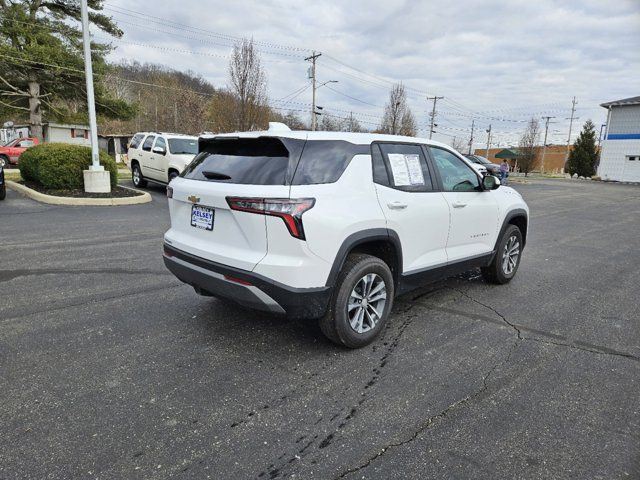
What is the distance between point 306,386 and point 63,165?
38.9ft

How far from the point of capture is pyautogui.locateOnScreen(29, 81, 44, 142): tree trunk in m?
24.3

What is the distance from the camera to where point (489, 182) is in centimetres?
482

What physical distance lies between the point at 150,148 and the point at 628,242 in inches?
521

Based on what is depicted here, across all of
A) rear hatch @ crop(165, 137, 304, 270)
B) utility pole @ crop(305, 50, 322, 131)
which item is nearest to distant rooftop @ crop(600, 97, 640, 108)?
utility pole @ crop(305, 50, 322, 131)

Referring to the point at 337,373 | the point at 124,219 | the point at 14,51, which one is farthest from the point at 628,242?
the point at 14,51

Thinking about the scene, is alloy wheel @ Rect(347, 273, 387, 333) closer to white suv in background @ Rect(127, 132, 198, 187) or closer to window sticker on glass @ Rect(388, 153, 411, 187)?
window sticker on glass @ Rect(388, 153, 411, 187)

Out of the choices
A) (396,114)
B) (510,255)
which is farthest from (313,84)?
(510,255)

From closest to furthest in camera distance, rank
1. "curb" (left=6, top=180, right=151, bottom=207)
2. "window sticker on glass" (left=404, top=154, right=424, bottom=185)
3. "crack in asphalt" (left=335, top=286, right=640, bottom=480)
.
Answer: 1. "crack in asphalt" (left=335, top=286, right=640, bottom=480)
2. "window sticker on glass" (left=404, top=154, right=424, bottom=185)
3. "curb" (left=6, top=180, right=151, bottom=207)

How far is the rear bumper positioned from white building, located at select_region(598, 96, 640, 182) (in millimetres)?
49062

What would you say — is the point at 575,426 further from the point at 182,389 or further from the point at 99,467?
the point at 99,467

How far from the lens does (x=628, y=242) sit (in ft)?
29.2

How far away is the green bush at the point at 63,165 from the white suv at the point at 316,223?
10.2 m

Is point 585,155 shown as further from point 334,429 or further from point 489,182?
point 334,429

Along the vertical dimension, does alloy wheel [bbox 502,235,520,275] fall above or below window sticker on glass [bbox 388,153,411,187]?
below
